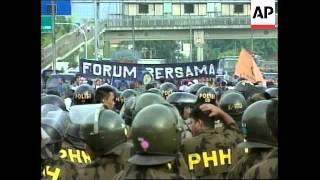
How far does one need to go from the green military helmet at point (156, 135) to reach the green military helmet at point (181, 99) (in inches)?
5.4

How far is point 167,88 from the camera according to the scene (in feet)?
8.05

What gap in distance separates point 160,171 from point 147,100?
14.7 inches

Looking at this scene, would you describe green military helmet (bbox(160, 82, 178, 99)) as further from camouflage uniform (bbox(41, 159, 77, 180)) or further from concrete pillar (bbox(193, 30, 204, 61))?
camouflage uniform (bbox(41, 159, 77, 180))

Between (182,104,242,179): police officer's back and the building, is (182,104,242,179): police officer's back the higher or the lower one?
the lower one

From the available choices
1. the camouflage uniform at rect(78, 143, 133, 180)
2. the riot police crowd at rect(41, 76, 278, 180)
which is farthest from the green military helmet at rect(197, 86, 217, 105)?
the camouflage uniform at rect(78, 143, 133, 180)

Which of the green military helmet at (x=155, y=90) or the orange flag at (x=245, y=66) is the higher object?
the orange flag at (x=245, y=66)

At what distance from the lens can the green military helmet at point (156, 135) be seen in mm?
2160

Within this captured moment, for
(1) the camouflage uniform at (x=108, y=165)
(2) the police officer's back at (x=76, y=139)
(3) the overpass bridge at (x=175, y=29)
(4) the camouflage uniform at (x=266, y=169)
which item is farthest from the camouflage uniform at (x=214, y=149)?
(2) the police officer's back at (x=76, y=139)

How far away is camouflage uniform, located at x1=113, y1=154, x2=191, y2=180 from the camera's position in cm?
223

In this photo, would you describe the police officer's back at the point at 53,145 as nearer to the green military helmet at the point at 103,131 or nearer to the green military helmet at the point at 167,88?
the green military helmet at the point at 103,131

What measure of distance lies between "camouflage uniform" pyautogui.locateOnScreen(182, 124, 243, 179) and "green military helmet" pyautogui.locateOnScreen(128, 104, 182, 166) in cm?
15
